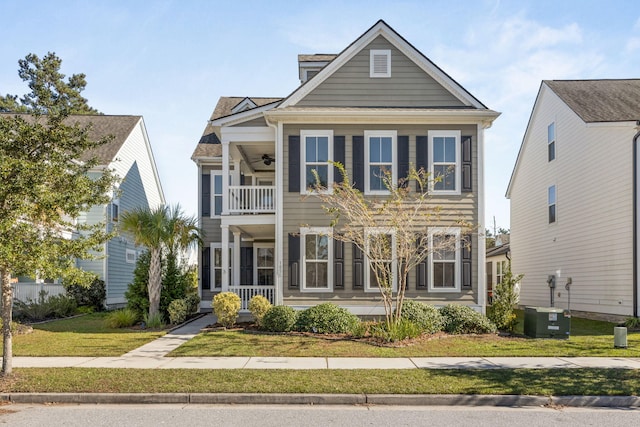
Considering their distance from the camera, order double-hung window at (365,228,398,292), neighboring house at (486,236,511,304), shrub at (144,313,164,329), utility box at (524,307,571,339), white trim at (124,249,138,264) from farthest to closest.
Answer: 1. neighboring house at (486,236,511,304)
2. white trim at (124,249,138,264)
3. shrub at (144,313,164,329)
4. double-hung window at (365,228,398,292)
5. utility box at (524,307,571,339)

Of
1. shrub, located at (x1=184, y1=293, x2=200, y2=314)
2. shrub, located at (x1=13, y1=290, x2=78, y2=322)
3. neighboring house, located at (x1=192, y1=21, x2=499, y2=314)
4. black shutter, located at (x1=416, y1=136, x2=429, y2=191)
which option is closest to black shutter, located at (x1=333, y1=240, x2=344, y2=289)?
neighboring house, located at (x1=192, y1=21, x2=499, y2=314)

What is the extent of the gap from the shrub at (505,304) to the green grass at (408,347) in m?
0.85

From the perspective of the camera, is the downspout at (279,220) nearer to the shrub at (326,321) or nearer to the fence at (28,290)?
the shrub at (326,321)

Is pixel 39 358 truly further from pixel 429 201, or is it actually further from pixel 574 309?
pixel 574 309

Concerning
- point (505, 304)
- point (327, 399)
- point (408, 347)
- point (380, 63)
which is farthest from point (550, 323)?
point (380, 63)

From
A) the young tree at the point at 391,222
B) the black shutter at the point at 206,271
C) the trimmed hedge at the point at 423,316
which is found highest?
the young tree at the point at 391,222

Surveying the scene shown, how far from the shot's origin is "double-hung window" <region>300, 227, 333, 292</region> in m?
15.9

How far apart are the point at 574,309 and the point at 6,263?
61.1 ft

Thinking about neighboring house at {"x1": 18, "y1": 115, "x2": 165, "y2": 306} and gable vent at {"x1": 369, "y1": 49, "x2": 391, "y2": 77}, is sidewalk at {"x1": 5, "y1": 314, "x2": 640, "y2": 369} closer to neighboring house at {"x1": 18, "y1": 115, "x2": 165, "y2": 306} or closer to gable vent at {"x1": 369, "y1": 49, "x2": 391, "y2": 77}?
gable vent at {"x1": 369, "y1": 49, "x2": 391, "y2": 77}

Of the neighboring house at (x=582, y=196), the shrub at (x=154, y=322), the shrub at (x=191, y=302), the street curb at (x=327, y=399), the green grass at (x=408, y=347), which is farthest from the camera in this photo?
the shrub at (x=191, y=302)

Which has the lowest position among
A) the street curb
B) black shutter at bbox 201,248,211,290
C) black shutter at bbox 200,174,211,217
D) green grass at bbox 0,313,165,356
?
green grass at bbox 0,313,165,356

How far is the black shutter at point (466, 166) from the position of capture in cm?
1598

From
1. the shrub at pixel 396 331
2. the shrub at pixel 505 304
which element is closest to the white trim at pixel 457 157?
the shrub at pixel 505 304

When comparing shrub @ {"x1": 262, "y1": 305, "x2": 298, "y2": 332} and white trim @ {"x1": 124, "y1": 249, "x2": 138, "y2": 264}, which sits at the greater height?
white trim @ {"x1": 124, "y1": 249, "x2": 138, "y2": 264}
